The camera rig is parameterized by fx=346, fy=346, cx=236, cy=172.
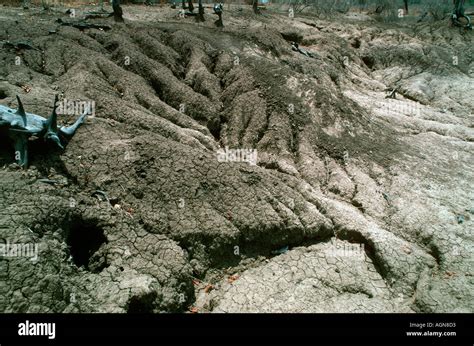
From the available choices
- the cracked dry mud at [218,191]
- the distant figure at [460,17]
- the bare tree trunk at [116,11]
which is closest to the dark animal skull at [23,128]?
the cracked dry mud at [218,191]

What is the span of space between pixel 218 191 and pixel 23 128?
305 centimetres

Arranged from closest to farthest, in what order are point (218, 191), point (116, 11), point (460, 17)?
1. point (218, 191)
2. point (116, 11)
3. point (460, 17)

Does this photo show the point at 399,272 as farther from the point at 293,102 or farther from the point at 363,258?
the point at 293,102

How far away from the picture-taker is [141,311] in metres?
4.34

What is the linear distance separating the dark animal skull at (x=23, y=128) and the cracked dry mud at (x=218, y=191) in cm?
18

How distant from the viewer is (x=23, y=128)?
4941 mm

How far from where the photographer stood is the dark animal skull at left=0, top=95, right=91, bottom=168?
16.0ft

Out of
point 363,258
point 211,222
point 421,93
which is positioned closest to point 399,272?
point 363,258

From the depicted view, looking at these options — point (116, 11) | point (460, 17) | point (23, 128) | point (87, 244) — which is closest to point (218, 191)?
point (87, 244)

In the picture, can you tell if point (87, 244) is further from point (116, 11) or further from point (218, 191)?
point (116, 11)

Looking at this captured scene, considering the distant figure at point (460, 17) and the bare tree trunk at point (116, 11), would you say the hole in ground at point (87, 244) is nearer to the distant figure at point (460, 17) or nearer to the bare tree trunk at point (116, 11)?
the bare tree trunk at point (116, 11)

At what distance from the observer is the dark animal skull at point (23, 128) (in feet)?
16.0

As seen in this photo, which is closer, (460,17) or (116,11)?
(116,11)
